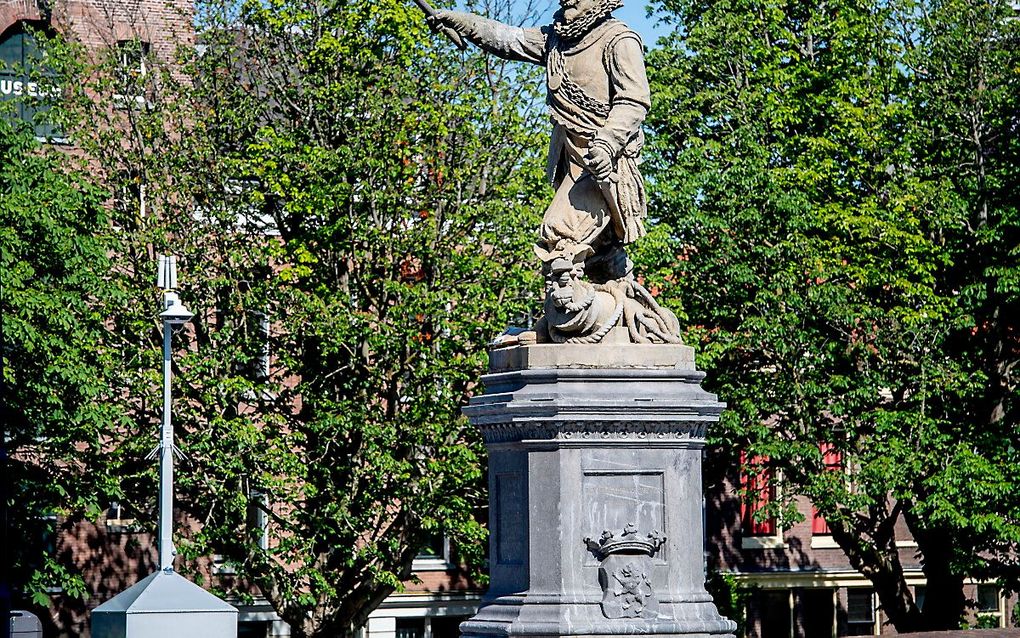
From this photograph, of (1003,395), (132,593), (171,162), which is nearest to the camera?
(132,593)

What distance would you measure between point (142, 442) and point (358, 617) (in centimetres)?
517

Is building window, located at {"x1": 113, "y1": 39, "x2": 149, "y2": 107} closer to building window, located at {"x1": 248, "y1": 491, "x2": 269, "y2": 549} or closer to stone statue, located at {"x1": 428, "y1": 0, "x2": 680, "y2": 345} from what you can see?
building window, located at {"x1": 248, "y1": 491, "x2": 269, "y2": 549}

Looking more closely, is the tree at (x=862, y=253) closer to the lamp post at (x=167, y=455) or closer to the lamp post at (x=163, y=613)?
the lamp post at (x=167, y=455)

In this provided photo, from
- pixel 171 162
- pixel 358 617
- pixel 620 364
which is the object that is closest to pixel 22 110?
pixel 171 162

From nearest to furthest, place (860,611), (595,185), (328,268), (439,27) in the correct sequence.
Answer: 1. (595,185)
2. (439,27)
3. (328,268)
4. (860,611)

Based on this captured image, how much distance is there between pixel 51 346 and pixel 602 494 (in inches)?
819

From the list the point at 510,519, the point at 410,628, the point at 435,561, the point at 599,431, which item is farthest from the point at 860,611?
the point at 599,431

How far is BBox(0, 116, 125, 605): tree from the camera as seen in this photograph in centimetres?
3069

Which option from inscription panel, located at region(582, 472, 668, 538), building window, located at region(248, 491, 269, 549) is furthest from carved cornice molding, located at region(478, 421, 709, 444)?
building window, located at region(248, 491, 269, 549)

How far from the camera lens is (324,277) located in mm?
34094

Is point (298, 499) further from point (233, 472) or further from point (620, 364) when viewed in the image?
point (620, 364)

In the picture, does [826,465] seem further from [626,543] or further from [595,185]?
[626,543]

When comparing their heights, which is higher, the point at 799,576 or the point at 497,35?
the point at 497,35

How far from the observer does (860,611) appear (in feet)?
168
